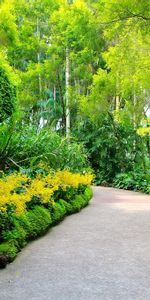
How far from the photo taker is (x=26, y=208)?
6.16 metres

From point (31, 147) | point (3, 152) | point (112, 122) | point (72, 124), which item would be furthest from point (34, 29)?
point (3, 152)

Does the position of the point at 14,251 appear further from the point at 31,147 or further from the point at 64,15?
the point at 64,15

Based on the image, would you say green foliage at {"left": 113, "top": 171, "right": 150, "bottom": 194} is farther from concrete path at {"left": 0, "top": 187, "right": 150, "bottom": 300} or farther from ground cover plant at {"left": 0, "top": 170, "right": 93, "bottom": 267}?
concrete path at {"left": 0, "top": 187, "right": 150, "bottom": 300}

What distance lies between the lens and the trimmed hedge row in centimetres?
450

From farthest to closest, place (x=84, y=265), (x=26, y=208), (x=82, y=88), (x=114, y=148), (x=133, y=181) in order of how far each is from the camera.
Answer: (x=82, y=88)
(x=114, y=148)
(x=133, y=181)
(x=26, y=208)
(x=84, y=265)

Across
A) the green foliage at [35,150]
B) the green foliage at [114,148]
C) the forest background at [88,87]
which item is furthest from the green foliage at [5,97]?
the green foliage at [114,148]

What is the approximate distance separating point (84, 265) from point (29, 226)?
57.3 inches

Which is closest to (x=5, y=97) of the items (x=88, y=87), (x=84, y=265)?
(x=84, y=265)

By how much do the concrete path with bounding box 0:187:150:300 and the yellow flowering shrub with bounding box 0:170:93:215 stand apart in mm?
601

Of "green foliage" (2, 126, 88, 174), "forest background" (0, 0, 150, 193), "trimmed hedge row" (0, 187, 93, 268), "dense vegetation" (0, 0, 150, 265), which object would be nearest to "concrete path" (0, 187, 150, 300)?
"trimmed hedge row" (0, 187, 93, 268)

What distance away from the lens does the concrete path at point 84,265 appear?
3471 mm

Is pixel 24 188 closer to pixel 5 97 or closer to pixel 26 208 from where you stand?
pixel 26 208

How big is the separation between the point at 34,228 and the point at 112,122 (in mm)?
11976

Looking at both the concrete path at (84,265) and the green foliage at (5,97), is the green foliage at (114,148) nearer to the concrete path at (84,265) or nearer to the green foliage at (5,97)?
the green foliage at (5,97)
